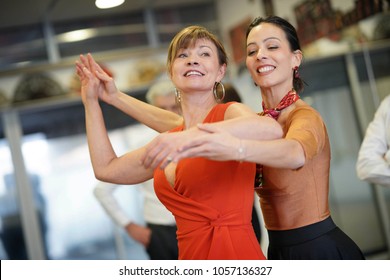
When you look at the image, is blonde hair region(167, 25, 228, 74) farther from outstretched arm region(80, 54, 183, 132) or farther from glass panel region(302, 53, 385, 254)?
glass panel region(302, 53, 385, 254)

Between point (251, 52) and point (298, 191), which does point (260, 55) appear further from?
point (298, 191)

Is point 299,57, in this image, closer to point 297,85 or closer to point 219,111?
point 297,85

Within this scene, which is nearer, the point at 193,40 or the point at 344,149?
the point at 193,40

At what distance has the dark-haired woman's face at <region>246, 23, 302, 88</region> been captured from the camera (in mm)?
2051

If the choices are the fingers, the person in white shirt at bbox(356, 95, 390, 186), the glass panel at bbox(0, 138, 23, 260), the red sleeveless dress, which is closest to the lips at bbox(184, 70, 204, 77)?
the red sleeveless dress

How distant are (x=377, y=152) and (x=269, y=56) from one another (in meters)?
1.13

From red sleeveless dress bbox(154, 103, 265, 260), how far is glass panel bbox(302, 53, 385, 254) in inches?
111

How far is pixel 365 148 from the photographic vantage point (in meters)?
2.99

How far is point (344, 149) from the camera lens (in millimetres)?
4637

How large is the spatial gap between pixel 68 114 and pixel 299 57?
3.84m

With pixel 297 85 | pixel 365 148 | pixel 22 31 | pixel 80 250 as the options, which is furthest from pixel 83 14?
pixel 297 85

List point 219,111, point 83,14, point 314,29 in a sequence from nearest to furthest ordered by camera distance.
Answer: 1. point 219,111
2. point 314,29
3. point 83,14

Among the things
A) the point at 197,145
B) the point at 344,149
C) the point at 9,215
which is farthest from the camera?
the point at 9,215

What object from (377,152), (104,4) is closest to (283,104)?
(377,152)
